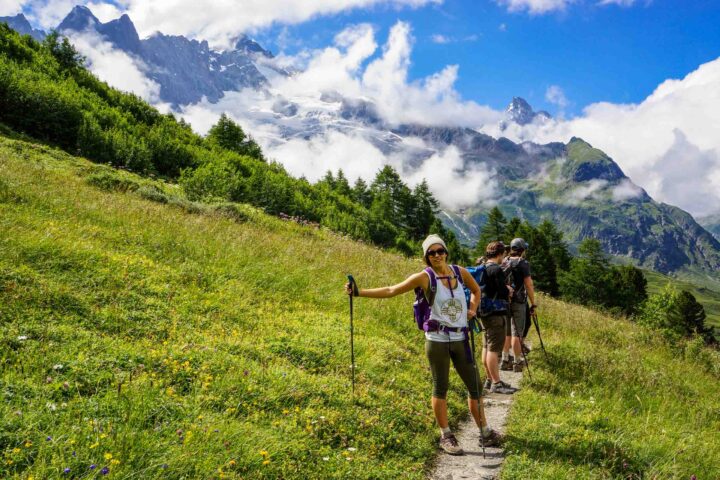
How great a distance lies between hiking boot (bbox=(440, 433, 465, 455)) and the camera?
231 inches

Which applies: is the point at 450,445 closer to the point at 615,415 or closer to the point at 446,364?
the point at 446,364

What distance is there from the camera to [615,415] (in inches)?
284

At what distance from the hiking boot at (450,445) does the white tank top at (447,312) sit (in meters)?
1.47

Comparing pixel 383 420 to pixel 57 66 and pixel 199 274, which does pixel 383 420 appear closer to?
pixel 199 274

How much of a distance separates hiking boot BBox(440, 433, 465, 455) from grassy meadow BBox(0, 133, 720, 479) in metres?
0.19

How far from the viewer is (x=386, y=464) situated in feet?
17.2

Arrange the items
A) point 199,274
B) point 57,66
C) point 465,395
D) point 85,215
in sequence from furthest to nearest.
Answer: point 57,66, point 85,215, point 199,274, point 465,395

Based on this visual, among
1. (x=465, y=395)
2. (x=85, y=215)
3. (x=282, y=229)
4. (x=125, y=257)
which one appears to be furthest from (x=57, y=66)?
(x=465, y=395)

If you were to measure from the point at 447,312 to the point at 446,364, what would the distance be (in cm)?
74

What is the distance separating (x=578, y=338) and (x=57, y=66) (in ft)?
114

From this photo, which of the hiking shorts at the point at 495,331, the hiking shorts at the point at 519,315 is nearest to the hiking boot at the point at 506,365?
the hiking shorts at the point at 519,315

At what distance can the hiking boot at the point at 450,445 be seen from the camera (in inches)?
231

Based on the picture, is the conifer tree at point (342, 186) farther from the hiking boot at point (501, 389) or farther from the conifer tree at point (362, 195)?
the hiking boot at point (501, 389)

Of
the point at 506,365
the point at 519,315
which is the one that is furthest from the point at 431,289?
the point at 506,365
